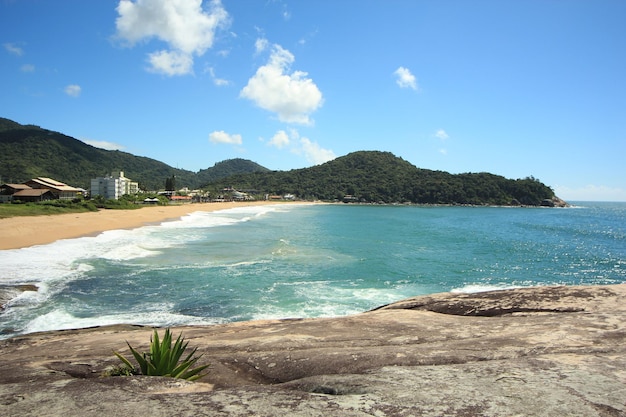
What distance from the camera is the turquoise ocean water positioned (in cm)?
1439

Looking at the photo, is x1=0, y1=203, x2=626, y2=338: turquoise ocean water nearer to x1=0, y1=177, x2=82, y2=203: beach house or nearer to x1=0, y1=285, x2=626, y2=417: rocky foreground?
x1=0, y1=285, x2=626, y2=417: rocky foreground

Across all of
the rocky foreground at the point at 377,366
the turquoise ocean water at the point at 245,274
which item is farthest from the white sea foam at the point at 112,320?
the rocky foreground at the point at 377,366

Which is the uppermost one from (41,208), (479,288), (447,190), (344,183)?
(344,183)

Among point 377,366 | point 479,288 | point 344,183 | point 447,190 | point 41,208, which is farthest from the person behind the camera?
point 344,183

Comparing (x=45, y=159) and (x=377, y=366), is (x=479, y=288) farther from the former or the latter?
(x=45, y=159)

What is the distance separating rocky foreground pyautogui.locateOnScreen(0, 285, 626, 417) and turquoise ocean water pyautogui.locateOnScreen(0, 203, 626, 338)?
5143 millimetres

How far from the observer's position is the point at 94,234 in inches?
1407

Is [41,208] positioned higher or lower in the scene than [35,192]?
lower

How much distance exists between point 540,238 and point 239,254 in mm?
39333

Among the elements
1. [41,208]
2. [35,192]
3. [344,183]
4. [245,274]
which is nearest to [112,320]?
[245,274]

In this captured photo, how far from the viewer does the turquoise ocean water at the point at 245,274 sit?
14391mm

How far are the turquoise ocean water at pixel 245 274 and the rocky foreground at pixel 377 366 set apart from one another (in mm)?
5143

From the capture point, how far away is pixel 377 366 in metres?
5.09

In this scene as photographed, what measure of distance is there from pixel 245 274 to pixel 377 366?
1695 cm
